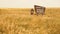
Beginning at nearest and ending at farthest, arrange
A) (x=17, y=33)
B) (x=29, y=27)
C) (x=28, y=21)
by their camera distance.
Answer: (x=17, y=33) → (x=29, y=27) → (x=28, y=21)

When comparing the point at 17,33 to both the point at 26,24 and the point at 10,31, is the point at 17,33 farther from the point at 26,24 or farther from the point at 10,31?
the point at 26,24

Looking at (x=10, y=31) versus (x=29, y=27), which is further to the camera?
(x=29, y=27)

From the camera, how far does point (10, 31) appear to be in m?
8.11

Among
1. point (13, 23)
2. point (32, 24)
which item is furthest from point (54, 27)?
point (13, 23)

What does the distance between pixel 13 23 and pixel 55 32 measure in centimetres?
169

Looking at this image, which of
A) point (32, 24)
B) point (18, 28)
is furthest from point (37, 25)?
point (18, 28)

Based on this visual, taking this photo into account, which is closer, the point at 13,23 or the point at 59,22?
the point at 13,23

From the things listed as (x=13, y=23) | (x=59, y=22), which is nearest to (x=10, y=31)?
(x=13, y=23)

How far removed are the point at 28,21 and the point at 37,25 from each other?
0.72m

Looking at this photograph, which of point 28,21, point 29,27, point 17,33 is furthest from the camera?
point 28,21

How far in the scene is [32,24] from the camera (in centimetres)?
905

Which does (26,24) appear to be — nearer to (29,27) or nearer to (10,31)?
(29,27)

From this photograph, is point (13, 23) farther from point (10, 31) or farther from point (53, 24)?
point (53, 24)

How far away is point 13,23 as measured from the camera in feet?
29.5
